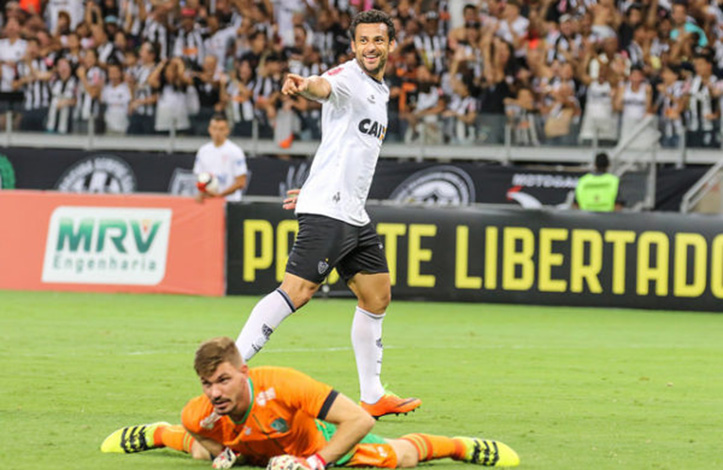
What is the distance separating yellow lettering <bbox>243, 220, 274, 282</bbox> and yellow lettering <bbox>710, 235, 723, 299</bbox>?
5398mm

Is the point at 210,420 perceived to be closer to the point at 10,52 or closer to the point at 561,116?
the point at 561,116

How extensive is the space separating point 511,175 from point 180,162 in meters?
5.46

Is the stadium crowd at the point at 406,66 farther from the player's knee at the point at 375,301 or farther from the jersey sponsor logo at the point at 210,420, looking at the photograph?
the jersey sponsor logo at the point at 210,420

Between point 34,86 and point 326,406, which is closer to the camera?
point 326,406

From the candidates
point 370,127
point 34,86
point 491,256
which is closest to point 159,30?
point 34,86

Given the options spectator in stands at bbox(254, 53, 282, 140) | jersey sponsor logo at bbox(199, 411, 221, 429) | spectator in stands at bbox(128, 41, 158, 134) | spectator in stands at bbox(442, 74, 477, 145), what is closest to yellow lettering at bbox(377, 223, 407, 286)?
spectator in stands at bbox(442, 74, 477, 145)

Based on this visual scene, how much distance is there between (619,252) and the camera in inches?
675

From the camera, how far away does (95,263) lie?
17.9 metres

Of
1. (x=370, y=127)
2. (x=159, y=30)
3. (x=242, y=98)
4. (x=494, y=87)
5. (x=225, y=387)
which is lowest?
(x=225, y=387)

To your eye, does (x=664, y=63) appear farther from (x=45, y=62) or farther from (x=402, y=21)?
(x=45, y=62)

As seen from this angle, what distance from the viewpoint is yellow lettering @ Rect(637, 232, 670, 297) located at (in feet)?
55.9

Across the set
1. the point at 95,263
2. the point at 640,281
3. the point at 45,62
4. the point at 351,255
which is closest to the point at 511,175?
the point at 640,281

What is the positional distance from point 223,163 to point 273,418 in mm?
11769

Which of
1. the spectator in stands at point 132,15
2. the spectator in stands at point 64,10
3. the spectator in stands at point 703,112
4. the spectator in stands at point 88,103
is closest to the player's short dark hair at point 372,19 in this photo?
the spectator in stands at point 703,112
